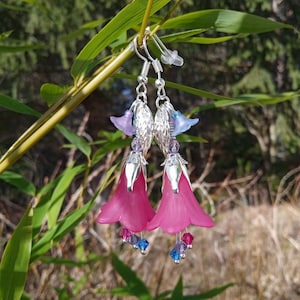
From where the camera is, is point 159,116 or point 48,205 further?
point 48,205

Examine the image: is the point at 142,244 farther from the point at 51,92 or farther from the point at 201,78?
the point at 201,78

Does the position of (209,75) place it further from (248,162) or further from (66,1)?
(66,1)

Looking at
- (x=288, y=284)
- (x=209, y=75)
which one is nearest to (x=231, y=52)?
(x=209, y=75)

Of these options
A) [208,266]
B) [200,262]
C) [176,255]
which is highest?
[208,266]

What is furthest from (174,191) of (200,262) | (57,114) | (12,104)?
(200,262)

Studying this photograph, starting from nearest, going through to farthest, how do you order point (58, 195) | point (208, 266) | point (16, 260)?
1. point (16, 260)
2. point (58, 195)
3. point (208, 266)

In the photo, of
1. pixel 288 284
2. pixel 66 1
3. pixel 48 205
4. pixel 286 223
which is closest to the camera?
pixel 48 205

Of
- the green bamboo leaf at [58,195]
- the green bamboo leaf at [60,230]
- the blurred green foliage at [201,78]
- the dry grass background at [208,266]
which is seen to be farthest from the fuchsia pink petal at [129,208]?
the blurred green foliage at [201,78]
